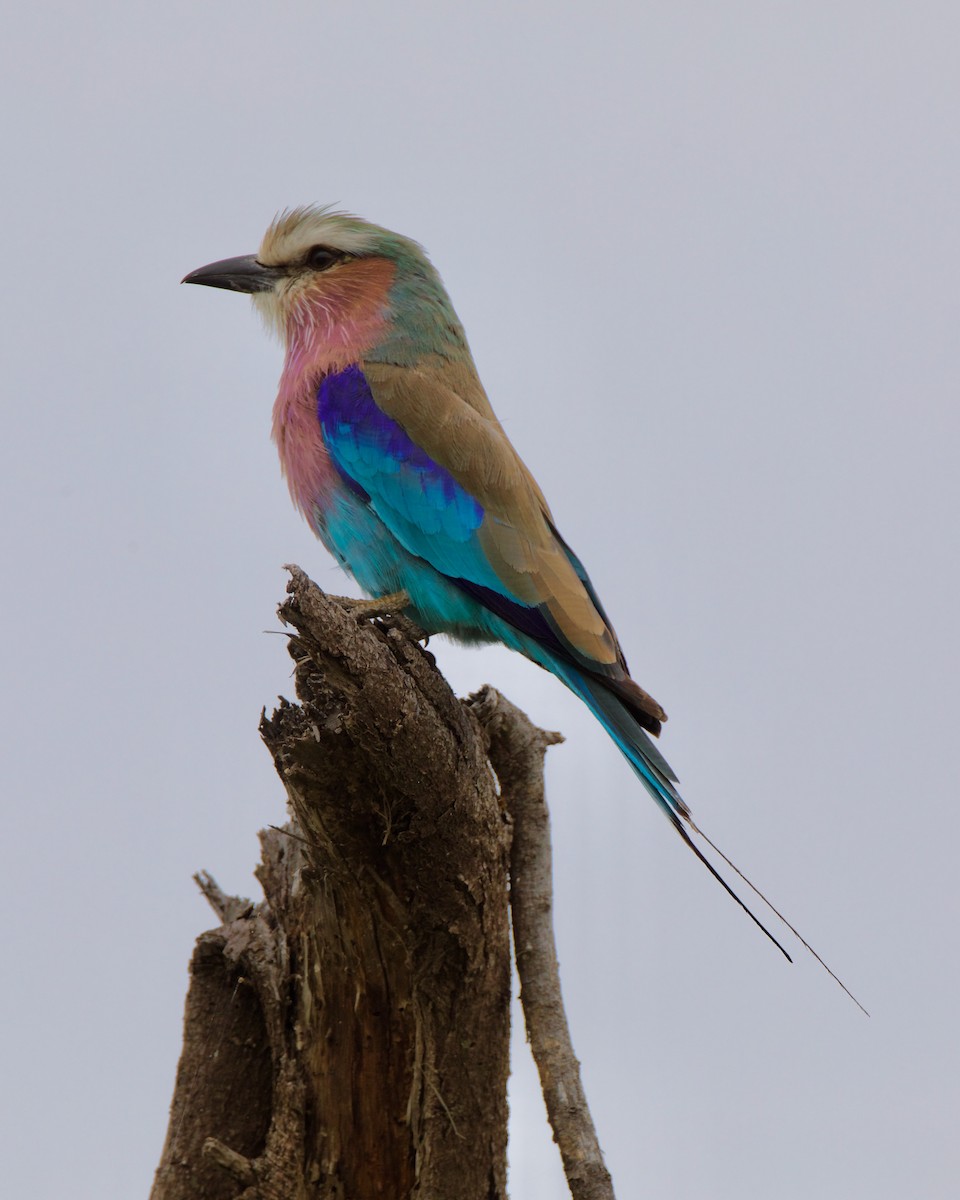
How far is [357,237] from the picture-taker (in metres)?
4.99

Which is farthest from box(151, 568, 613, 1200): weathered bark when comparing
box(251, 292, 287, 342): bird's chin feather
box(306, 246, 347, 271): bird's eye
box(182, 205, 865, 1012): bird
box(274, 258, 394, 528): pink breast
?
box(306, 246, 347, 271): bird's eye

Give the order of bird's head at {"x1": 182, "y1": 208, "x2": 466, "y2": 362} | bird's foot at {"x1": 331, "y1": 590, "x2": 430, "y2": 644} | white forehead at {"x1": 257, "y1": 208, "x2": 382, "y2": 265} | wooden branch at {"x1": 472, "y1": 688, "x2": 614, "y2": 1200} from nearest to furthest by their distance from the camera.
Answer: wooden branch at {"x1": 472, "y1": 688, "x2": 614, "y2": 1200} → bird's foot at {"x1": 331, "y1": 590, "x2": 430, "y2": 644} → bird's head at {"x1": 182, "y1": 208, "x2": 466, "y2": 362} → white forehead at {"x1": 257, "y1": 208, "x2": 382, "y2": 265}

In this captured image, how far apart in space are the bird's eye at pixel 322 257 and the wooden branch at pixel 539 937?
1.85m

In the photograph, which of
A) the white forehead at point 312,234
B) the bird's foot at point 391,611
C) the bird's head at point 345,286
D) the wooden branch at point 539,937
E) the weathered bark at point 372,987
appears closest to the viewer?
the weathered bark at point 372,987

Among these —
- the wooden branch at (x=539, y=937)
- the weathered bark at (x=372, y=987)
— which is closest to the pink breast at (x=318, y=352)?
the weathered bark at (x=372, y=987)

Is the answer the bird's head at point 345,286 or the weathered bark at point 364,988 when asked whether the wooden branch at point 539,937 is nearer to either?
the weathered bark at point 364,988

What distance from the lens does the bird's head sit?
→ 187 inches

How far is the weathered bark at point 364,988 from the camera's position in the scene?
354cm

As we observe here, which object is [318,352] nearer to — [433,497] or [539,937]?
[433,497]

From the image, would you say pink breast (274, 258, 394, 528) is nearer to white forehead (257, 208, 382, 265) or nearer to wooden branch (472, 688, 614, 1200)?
white forehead (257, 208, 382, 265)

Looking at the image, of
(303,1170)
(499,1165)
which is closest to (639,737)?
(499,1165)

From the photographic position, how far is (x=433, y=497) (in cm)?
425

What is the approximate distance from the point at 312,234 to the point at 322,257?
0.34 ft

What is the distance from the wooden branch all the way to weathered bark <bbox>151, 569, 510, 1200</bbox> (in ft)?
0.75
